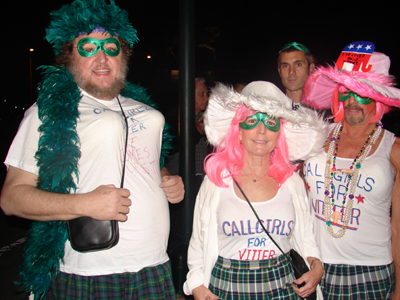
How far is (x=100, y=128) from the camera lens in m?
1.66

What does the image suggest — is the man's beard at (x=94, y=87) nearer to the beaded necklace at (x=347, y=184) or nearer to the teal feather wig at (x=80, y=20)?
the teal feather wig at (x=80, y=20)

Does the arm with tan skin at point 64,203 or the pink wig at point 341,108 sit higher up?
the pink wig at point 341,108

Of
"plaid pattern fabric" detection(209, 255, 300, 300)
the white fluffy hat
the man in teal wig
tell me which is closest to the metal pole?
the white fluffy hat

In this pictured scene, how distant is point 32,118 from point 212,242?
1.30 meters

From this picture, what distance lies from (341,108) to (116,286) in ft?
7.08

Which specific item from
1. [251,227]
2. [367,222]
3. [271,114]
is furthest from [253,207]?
[367,222]

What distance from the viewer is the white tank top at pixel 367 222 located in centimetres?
211

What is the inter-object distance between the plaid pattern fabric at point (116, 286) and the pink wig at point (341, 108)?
1.87 metres

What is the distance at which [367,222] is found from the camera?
2141mm

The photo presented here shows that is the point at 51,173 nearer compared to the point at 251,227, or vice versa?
the point at 51,173

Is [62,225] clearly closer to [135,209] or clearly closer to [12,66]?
[135,209]

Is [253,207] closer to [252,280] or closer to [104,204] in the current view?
[252,280]

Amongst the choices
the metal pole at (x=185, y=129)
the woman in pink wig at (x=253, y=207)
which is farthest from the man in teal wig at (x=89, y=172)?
the metal pole at (x=185, y=129)

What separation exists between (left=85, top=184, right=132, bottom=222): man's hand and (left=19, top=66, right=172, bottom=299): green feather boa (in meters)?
0.20
